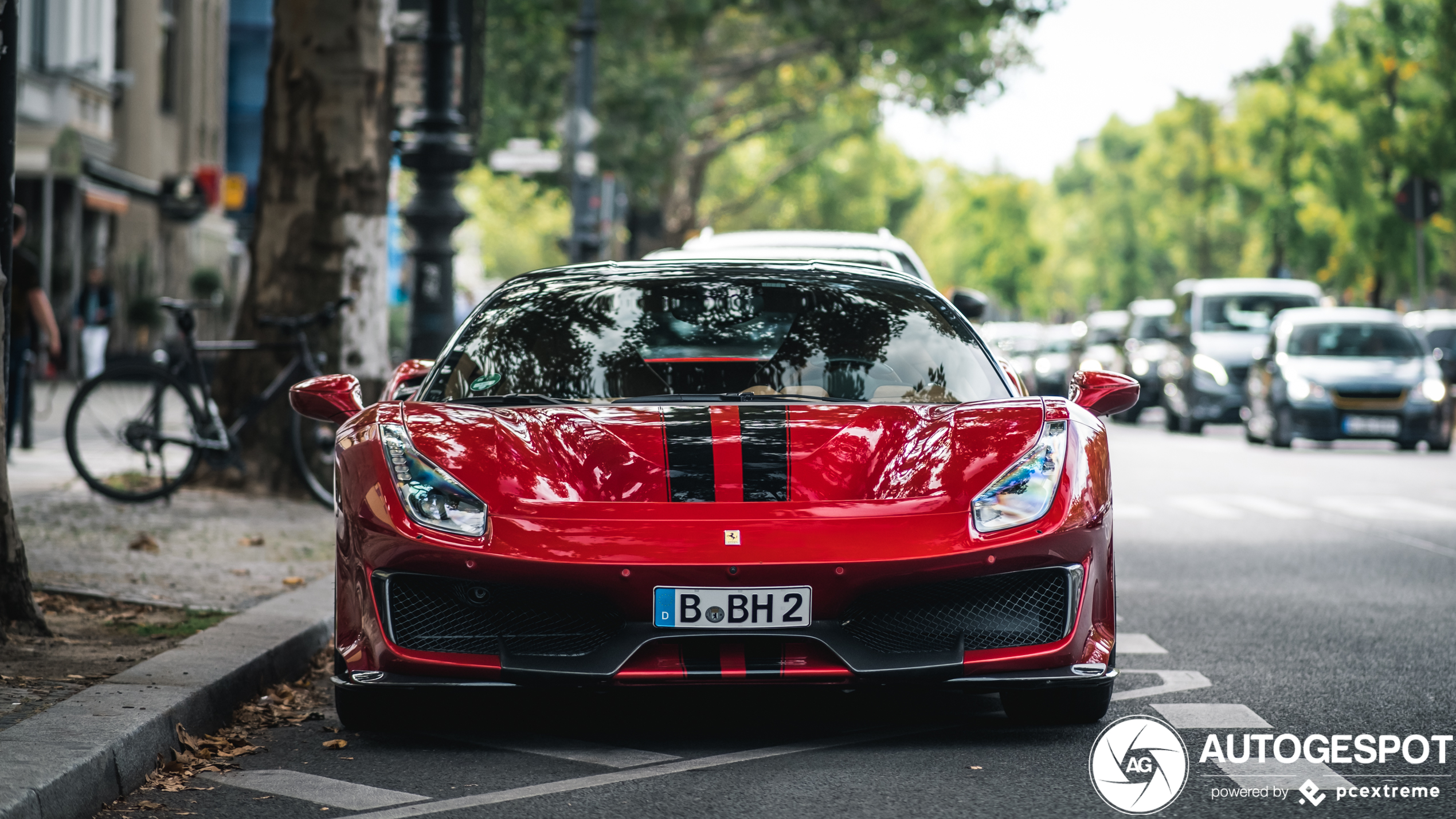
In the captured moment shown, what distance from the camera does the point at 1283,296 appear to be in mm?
25906

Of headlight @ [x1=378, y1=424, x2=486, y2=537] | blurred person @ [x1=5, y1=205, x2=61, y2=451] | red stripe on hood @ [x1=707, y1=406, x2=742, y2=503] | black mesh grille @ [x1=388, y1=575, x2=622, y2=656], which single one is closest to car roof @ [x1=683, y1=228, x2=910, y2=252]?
blurred person @ [x1=5, y1=205, x2=61, y2=451]

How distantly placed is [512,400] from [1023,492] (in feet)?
4.88

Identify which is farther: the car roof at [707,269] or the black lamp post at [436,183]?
the black lamp post at [436,183]

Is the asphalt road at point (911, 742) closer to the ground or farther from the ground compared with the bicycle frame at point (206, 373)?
closer to the ground

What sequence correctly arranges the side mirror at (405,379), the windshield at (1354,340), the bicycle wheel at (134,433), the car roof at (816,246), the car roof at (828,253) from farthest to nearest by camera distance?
the windshield at (1354,340) → the bicycle wheel at (134,433) → the car roof at (816,246) → the car roof at (828,253) → the side mirror at (405,379)

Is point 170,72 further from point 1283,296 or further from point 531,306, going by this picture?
point 531,306

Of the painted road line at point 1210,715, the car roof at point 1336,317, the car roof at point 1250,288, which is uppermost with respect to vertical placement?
the car roof at point 1250,288

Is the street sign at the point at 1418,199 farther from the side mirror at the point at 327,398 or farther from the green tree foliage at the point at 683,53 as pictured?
the side mirror at the point at 327,398

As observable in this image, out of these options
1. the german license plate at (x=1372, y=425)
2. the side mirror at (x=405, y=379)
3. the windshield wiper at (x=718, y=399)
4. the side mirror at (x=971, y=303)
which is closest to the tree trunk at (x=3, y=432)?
the side mirror at (x=405, y=379)

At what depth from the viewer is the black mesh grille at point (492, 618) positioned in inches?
197

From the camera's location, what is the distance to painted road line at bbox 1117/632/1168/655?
7000mm

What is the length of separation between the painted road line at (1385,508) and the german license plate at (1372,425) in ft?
20.6

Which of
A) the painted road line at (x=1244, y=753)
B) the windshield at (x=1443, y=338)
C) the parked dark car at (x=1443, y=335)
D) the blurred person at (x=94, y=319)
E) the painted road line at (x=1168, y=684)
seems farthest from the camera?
the windshield at (x=1443, y=338)

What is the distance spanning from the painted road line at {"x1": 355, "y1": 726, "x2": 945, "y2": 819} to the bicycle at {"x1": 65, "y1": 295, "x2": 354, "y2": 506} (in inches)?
240
